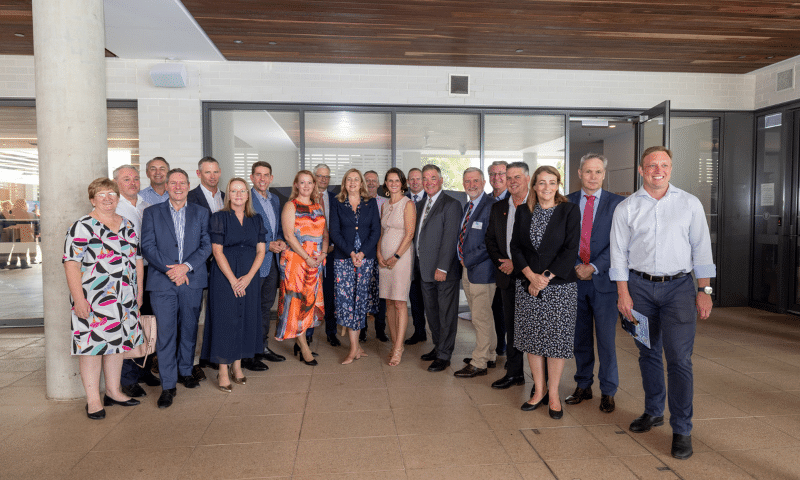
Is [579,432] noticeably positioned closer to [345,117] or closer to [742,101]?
[345,117]

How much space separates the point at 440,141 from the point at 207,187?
11.5 feet

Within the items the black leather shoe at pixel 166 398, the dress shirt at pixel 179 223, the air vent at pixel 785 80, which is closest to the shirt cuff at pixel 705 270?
the dress shirt at pixel 179 223

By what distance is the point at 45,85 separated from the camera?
11.7 ft

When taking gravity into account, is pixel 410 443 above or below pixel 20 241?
below

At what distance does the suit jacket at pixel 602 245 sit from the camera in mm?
3422

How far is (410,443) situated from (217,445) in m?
1.13

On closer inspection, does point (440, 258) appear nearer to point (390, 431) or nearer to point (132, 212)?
point (390, 431)

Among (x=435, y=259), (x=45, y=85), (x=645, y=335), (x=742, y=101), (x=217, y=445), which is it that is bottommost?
(x=217, y=445)

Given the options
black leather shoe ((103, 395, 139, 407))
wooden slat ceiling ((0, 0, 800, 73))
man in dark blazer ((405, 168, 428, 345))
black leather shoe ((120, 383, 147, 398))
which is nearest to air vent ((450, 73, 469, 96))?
wooden slat ceiling ((0, 0, 800, 73))

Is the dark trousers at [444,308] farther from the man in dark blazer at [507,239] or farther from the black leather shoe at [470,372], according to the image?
the man in dark blazer at [507,239]

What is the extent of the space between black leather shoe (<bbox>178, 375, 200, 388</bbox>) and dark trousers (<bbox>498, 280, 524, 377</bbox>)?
8.04 feet

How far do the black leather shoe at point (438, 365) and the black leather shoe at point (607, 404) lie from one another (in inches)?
52.3

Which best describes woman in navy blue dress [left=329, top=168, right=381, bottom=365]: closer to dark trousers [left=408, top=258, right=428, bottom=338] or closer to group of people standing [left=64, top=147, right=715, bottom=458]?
group of people standing [left=64, top=147, right=715, bottom=458]

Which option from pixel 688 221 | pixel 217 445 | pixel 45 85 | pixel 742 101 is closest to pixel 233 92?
pixel 45 85
